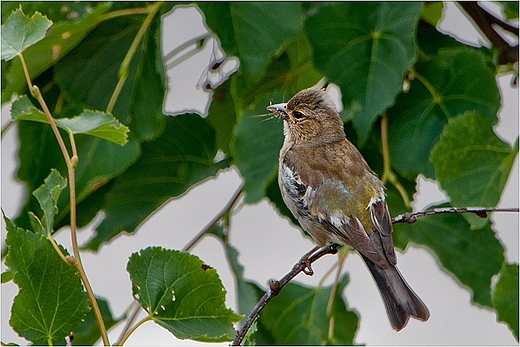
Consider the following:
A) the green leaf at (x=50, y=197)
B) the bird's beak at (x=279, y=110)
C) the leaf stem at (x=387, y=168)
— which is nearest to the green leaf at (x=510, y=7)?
the leaf stem at (x=387, y=168)

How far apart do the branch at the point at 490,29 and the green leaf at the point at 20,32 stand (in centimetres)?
131

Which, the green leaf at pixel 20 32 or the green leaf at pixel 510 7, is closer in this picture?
the green leaf at pixel 20 32

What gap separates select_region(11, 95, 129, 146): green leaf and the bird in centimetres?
61

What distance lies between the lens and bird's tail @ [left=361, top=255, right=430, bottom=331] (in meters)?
1.97

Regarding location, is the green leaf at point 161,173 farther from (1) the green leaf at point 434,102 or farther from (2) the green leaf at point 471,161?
(2) the green leaf at point 471,161

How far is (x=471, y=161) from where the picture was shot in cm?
215

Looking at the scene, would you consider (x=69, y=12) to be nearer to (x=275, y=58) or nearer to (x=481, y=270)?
(x=275, y=58)

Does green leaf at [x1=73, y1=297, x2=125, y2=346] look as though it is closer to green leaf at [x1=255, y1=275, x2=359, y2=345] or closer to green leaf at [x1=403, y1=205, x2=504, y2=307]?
green leaf at [x1=255, y1=275, x2=359, y2=345]

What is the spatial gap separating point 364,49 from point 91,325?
1.14m

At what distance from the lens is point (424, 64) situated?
2.28m

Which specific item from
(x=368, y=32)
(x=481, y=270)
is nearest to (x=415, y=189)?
(x=481, y=270)

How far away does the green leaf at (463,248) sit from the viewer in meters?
2.27

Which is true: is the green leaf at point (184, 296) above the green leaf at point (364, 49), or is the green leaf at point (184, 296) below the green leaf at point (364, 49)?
below

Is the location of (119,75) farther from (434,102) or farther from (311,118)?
(434,102)
